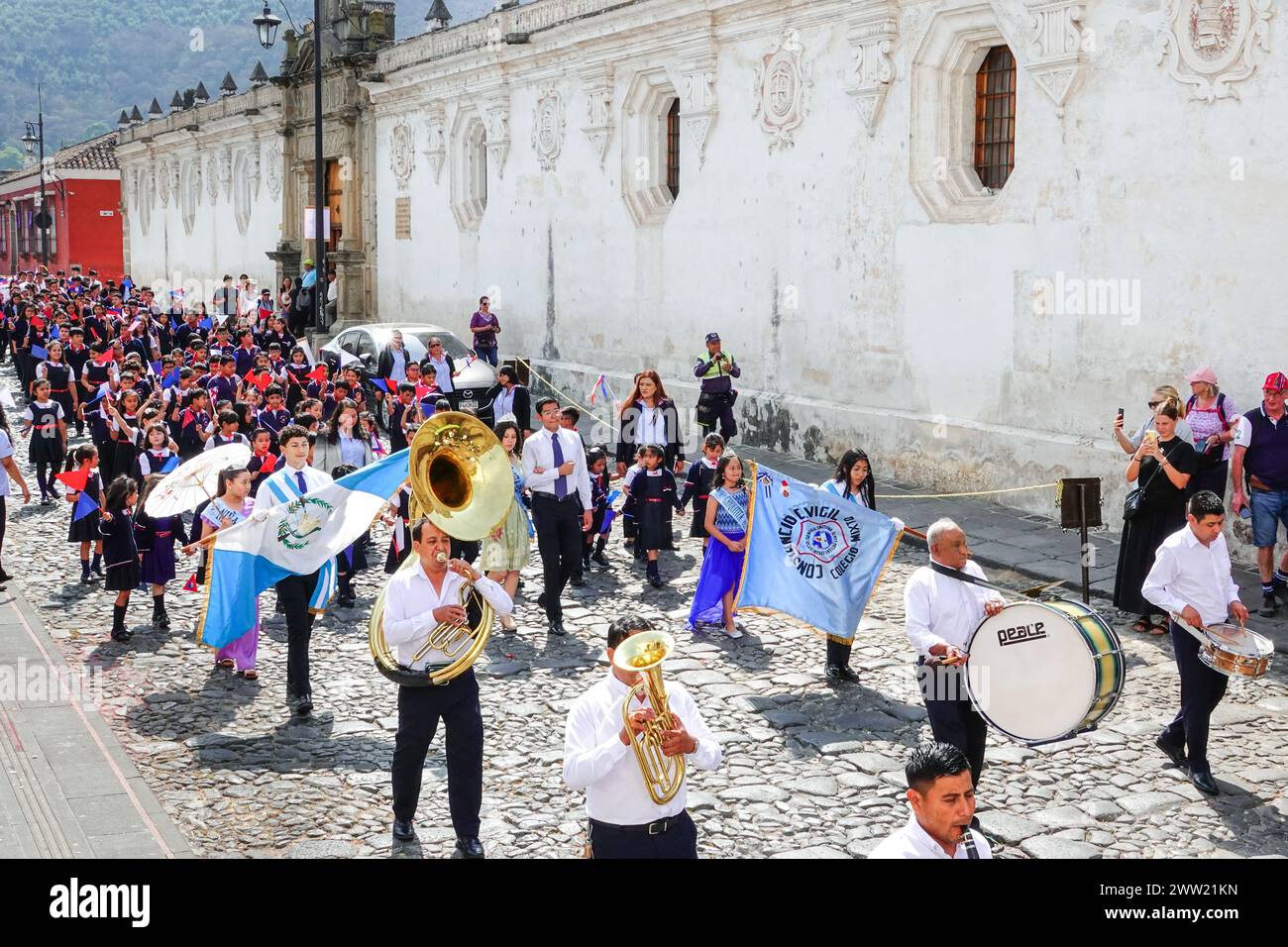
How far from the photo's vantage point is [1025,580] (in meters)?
12.4

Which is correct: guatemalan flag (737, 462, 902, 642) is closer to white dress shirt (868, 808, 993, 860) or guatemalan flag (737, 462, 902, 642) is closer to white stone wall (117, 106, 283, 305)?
white dress shirt (868, 808, 993, 860)

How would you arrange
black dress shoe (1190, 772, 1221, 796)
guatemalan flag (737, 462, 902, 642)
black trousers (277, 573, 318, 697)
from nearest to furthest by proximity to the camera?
black dress shoe (1190, 772, 1221, 796) → black trousers (277, 573, 318, 697) → guatemalan flag (737, 462, 902, 642)

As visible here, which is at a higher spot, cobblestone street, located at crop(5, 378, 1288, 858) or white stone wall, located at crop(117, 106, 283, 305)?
white stone wall, located at crop(117, 106, 283, 305)

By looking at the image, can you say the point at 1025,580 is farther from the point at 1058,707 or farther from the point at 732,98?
the point at 732,98

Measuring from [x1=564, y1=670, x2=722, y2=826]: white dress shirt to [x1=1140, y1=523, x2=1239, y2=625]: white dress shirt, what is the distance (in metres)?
3.49

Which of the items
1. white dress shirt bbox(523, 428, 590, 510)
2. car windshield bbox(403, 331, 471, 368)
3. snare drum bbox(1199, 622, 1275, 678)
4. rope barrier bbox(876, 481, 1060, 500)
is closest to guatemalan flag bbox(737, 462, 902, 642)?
white dress shirt bbox(523, 428, 590, 510)

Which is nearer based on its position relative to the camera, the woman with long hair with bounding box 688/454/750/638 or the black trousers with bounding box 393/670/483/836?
the black trousers with bounding box 393/670/483/836

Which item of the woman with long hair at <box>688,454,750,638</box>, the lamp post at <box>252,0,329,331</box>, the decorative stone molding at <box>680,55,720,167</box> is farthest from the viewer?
the lamp post at <box>252,0,329,331</box>

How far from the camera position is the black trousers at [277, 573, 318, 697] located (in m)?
9.20

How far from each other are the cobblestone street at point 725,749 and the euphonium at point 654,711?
Result: 1656 millimetres

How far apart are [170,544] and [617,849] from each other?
6876 millimetres

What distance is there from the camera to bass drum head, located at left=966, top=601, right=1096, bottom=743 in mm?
6547

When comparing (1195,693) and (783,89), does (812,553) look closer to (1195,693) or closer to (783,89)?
(1195,693)

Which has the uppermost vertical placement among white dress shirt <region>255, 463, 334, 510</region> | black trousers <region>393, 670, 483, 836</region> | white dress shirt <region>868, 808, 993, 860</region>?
white dress shirt <region>255, 463, 334, 510</region>
